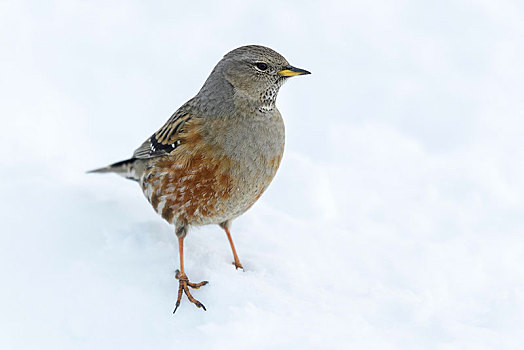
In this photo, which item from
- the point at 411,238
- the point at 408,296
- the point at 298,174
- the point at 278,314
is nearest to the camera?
the point at 278,314

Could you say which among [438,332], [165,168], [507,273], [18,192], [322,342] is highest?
[507,273]

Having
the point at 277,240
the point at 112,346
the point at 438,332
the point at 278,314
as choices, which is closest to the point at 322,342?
the point at 278,314

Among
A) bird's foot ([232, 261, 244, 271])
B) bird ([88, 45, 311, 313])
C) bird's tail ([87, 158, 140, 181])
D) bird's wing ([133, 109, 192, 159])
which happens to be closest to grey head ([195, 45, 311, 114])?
bird ([88, 45, 311, 313])

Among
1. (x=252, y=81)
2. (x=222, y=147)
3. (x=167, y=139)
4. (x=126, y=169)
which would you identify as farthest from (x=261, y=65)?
(x=126, y=169)

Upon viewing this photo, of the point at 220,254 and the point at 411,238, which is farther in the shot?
the point at 411,238

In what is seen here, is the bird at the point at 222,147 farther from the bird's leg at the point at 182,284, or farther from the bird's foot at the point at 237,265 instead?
the bird's foot at the point at 237,265

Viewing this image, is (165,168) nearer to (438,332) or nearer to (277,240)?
(277,240)

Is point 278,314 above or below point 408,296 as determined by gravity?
below

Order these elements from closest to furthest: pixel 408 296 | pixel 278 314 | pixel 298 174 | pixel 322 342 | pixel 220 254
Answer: pixel 322 342 < pixel 278 314 < pixel 408 296 < pixel 220 254 < pixel 298 174
